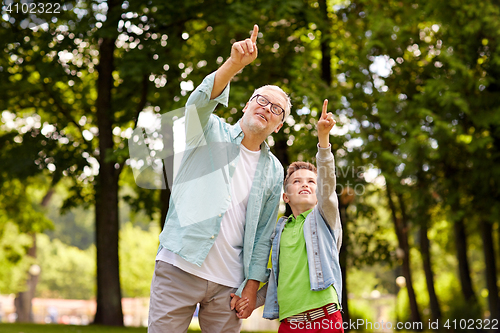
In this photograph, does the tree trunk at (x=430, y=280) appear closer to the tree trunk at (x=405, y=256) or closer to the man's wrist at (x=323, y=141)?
the tree trunk at (x=405, y=256)

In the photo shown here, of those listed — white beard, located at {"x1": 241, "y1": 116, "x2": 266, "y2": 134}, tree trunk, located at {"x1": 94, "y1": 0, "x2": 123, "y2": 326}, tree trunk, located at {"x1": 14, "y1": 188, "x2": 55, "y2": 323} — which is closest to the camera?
white beard, located at {"x1": 241, "y1": 116, "x2": 266, "y2": 134}

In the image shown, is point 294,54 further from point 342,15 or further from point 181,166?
point 181,166

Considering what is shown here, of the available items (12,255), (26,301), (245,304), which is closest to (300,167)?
(245,304)

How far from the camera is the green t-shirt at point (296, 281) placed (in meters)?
3.15

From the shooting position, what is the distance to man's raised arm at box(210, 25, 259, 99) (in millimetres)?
2811

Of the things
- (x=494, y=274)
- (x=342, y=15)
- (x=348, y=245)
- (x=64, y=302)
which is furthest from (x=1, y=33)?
(x=64, y=302)

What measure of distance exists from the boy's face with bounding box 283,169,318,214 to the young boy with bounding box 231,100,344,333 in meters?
0.08

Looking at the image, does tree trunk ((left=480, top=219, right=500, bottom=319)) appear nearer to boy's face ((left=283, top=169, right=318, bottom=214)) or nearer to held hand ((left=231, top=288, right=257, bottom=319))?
boy's face ((left=283, top=169, right=318, bottom=214))

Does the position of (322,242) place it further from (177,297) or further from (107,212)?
(107,212)

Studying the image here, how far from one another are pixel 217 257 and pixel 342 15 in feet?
33.9

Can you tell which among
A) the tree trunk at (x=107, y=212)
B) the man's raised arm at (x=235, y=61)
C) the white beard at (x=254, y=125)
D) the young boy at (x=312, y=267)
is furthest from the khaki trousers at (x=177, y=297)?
the tree trunk at (x=107, y=212)

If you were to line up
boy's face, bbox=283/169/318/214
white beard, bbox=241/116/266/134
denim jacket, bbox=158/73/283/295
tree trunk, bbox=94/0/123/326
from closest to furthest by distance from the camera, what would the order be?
denim jacket, bbox=158/73/283/295 < white beard, bbox=241/116/266/134 < boy's face, bbox=283/169/318/214 < tree trunk, bbox=94/0/123/326

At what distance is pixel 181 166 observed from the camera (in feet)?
10.3

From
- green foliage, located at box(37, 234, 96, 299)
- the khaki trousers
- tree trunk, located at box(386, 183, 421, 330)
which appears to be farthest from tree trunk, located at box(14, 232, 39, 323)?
the khaki trousers
